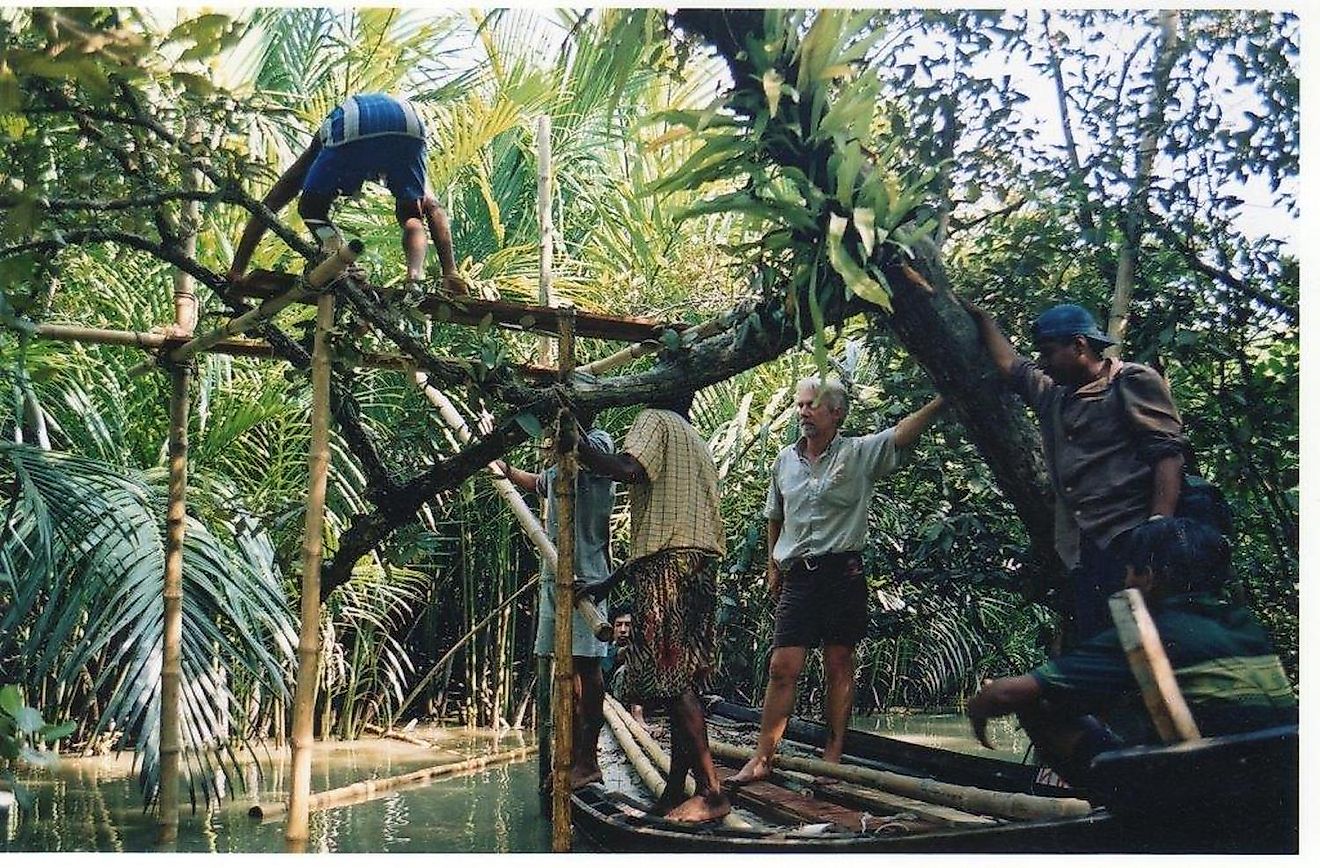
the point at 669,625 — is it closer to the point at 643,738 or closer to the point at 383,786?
the point at 643,738

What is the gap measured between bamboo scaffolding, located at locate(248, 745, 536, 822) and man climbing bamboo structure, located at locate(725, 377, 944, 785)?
6.18 feet

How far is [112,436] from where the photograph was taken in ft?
18.3

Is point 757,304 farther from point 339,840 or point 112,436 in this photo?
point 112,436

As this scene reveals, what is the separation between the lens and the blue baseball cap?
3.24 meters

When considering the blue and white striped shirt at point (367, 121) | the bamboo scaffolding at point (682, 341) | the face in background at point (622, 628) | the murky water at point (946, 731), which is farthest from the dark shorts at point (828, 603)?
the murky water at point (946, 731)

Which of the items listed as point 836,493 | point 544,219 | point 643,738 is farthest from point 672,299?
point 836,493

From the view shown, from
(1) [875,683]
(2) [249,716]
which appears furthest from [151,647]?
(1) [875,683]

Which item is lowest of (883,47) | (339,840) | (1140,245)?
(339,840)

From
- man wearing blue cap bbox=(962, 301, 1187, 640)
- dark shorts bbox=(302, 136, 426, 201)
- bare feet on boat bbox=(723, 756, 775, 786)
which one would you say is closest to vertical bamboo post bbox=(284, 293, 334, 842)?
dark shorts bbox=(302, 136, 426, 201)

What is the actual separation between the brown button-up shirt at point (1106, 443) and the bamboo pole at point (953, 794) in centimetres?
64

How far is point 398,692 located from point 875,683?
2.80 metres

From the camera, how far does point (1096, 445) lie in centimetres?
322

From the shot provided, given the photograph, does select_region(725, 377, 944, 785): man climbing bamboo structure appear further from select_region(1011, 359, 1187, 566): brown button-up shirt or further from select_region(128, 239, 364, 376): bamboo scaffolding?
select_region(128, 239, 364, 376): bamboo scaffolding

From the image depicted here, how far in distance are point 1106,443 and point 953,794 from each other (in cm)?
96
